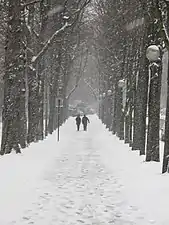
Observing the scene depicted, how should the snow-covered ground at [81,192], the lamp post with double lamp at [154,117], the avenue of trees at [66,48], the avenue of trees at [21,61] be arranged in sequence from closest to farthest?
the snow-covered ground at [81,192]
the lamp post with double lamp at [154,117]
the avenue of trees at [66,48]
the avenue of trees at [21,61]

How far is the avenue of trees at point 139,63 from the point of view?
16.0m

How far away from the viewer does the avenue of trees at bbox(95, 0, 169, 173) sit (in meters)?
16.0

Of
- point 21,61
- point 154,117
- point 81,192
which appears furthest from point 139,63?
point 81,192

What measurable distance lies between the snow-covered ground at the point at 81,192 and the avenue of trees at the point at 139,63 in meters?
1.42

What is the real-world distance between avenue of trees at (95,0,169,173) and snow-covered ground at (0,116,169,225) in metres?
1.42

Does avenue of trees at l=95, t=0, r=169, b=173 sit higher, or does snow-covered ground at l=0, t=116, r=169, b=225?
avenue of trees at l=95, t=0, r=169, b=173

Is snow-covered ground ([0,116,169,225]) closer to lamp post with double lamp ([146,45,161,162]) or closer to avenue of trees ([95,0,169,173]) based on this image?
lamp post with double lamp ([146,45,161,162])

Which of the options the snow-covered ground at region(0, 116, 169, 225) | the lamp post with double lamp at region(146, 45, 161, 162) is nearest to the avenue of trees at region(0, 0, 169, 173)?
the lamp post with double lamp at region(146, 45, 161, 162)

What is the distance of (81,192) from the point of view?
11.6 m

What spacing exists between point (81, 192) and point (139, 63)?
12.3 m

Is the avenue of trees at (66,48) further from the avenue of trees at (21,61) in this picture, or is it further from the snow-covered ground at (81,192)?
the snow-covered ground at (81,192)

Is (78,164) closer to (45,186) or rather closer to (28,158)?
(28,158)

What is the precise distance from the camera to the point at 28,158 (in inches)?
712

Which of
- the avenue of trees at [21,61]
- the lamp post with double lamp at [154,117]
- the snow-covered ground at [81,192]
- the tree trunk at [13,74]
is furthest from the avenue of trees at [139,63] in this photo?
the tree trunk at [13,74]
